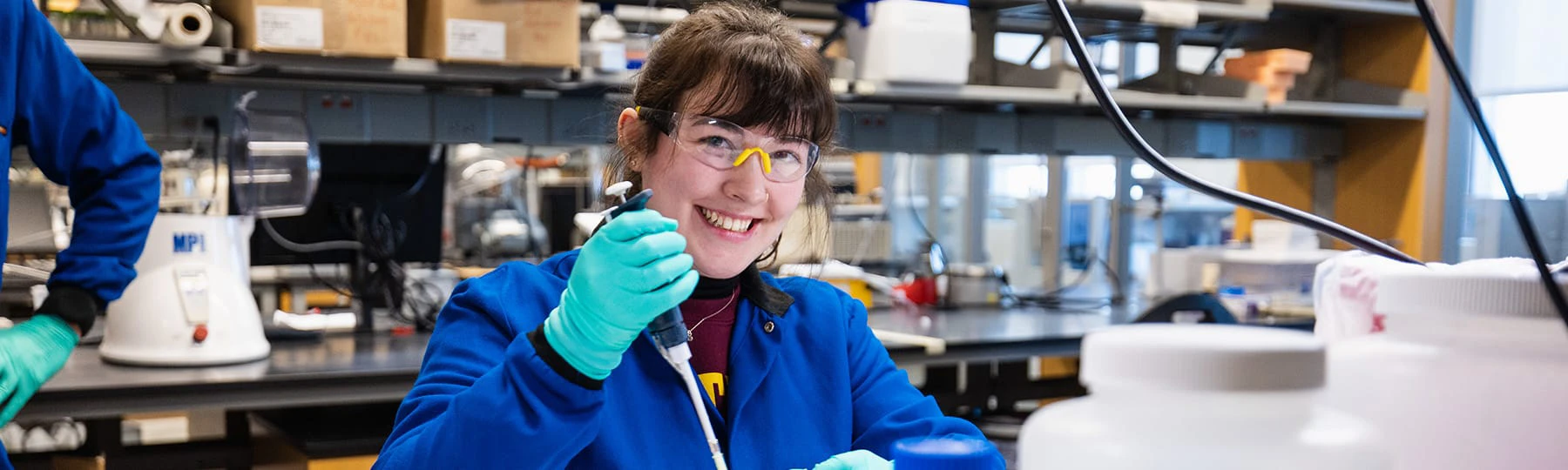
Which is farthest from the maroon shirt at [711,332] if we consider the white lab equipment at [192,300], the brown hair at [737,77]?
the white lab equipment at [192,300]

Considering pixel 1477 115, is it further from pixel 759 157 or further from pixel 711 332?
pixel 711 332

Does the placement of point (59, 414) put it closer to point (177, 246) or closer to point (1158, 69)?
point (177, 246)

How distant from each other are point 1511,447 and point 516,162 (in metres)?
6.09

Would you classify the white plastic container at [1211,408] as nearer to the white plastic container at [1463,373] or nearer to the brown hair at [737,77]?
the white plastic container at [1463,373]

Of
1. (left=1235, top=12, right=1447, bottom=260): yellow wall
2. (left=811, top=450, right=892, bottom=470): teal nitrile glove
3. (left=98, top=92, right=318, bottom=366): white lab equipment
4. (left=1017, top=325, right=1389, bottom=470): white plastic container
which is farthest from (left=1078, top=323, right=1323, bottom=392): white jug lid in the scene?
(left=1235, top=12, right=1447, bottom=260): yellow wall

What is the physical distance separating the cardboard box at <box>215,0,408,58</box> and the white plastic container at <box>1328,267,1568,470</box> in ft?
7.69

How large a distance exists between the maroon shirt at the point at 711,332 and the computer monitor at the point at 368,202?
1901 millimetres

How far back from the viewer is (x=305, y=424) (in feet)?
8.30

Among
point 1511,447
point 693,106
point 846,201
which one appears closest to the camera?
point 1511,447

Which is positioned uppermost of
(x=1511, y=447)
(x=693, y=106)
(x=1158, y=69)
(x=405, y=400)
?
(x=1158, y=69)

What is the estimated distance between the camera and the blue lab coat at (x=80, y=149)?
68.2 inches

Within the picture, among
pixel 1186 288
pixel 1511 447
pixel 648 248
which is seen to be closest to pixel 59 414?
pixel 648 248

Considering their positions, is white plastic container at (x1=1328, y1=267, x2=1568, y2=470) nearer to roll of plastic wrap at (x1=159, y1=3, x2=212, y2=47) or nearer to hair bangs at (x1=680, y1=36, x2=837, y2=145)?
hair bangs at (x1=680, y1=36, x2=837, y2=145)

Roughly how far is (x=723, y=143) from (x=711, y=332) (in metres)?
0.23
